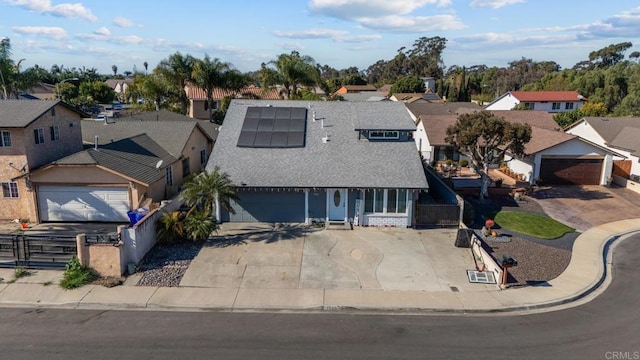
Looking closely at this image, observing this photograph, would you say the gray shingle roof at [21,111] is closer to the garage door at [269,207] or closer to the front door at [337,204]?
the garage door at [269,207]

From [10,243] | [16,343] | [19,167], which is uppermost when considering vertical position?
[19,167]

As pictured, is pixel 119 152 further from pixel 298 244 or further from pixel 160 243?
pixel 298 244

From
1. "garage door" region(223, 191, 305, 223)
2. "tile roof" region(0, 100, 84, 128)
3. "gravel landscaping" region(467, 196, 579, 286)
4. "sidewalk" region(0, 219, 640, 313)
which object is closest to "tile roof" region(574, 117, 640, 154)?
"gravel landscaping" region(467, 196, 579, 286)

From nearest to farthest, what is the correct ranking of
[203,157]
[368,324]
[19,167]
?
[368,324]
[19,167]
[203,157]

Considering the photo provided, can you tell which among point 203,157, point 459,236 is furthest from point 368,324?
point 203,157

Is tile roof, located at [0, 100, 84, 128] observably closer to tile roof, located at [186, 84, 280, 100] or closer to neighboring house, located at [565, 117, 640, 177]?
tile roof, located at [186, 84, 280, 100]

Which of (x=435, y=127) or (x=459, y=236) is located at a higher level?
(x=435, y=127)

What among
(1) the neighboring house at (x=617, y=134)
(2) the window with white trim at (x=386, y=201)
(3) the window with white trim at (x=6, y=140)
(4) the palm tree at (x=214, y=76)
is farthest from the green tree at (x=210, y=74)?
(1) the neighboring house at (x=617, y=134)
